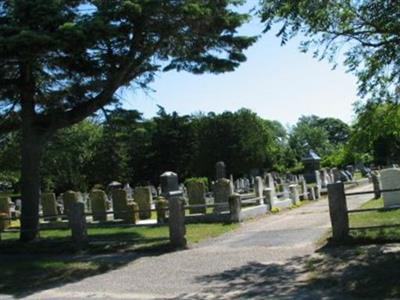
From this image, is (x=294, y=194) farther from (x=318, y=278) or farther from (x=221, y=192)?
(x=318, y=278)

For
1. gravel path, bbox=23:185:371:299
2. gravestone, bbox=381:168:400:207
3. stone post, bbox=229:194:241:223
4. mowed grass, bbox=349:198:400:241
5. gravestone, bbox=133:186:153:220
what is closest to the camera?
gravel path, bbox=23:185:371:299

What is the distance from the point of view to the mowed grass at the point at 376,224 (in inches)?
523

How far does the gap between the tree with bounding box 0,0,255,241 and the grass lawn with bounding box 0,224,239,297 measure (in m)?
1.64

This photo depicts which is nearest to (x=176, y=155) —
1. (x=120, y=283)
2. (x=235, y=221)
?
(x=235, y=221)

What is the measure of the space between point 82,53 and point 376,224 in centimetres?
919

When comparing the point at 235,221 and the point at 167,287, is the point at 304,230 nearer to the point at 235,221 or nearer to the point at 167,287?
the point at 235,221

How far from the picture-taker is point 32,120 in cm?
1859

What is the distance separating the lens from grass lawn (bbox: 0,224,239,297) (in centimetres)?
1270

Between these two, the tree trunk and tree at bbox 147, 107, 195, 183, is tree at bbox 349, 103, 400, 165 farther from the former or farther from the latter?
tree at bbox 147, 107, 195, 183

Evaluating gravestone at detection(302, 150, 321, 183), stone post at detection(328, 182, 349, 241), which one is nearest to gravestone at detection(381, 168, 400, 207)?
stone post at detection(328, 182, 349, 241)

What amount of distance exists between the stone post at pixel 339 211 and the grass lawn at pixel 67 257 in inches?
168

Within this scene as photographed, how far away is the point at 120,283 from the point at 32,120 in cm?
862

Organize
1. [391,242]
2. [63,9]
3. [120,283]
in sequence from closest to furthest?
1. [120,283]
2. [391,242]
3. [63,9]

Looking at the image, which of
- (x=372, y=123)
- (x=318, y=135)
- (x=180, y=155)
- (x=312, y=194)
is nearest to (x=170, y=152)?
(x=180, y=155)
